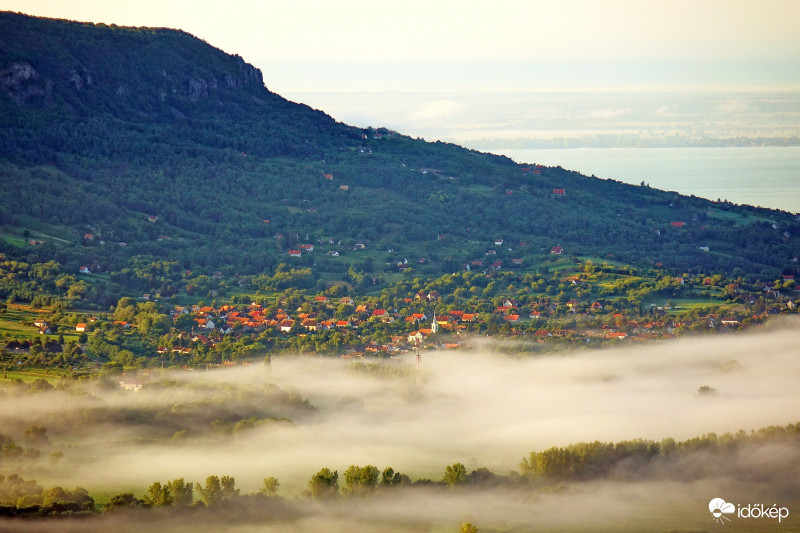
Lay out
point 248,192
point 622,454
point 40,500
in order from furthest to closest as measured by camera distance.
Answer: point 248,192 → point 622,454 → point 40,500

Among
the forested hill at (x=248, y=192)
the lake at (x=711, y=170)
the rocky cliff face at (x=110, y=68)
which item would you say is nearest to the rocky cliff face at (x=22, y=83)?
the rocky cliff face at (x=110, y=68)

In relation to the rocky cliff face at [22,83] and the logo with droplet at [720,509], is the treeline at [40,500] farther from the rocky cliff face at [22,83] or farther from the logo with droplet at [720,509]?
the rocky cliff face at [22,83]

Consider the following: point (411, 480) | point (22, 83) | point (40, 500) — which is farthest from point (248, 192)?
point (40, 500)

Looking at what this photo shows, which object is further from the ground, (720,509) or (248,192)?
(248,192)

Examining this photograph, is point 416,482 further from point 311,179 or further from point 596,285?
point 311,179

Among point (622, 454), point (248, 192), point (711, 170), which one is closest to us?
point (622, 454)

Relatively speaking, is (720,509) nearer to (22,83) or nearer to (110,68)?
(22,83)

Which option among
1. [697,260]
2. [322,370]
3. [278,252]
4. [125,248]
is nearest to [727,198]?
[697,260]
